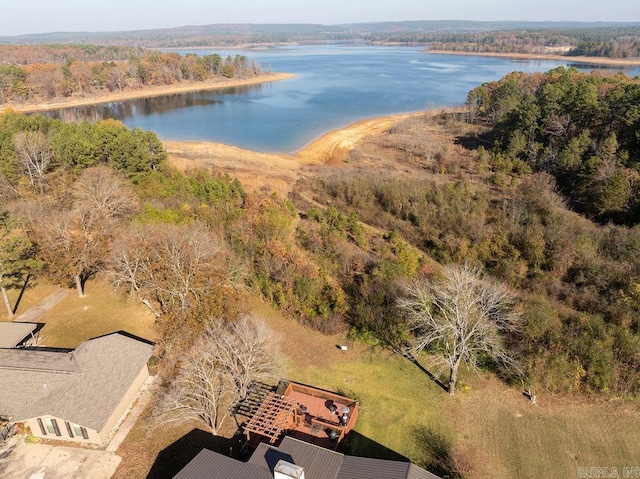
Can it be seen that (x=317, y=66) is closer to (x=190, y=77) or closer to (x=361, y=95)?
(x=190, y=77)

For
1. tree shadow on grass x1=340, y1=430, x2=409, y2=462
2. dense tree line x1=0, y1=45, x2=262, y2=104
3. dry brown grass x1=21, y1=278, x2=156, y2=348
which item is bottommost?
tree shadow on grass x1=340, y1=430, x2=409, y2=462

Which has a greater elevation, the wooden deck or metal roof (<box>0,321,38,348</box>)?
metal roof (<box>0,321,38,348</box>)

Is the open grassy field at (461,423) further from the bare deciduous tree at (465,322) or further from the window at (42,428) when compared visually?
the window at (42,428)

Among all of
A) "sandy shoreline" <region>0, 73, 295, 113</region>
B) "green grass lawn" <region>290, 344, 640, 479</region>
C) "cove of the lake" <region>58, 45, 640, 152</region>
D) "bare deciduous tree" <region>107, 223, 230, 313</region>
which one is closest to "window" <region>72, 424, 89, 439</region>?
"bare deciduous tree" <region>107, 223, 230, 313</region>

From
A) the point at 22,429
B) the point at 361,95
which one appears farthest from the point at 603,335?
the point at 361,95

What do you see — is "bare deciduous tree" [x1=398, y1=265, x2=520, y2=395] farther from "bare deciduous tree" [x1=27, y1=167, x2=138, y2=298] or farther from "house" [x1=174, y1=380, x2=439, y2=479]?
"bare deciduous tree" [x1=27, y1=167, x2=138, y2=298]

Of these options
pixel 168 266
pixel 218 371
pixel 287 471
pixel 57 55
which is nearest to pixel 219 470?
pixel 287 471

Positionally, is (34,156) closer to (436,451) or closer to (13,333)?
(13,333)
